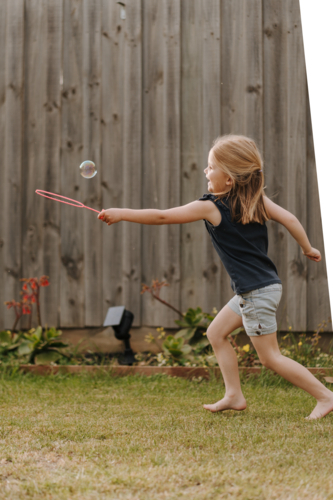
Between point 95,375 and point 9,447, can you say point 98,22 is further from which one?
point 9,447

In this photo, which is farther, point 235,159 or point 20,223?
point 20,223

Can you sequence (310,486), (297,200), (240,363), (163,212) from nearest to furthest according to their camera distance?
(310,486), (163,212), (240,363), (297,200)

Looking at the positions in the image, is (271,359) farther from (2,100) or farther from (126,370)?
(2,100)

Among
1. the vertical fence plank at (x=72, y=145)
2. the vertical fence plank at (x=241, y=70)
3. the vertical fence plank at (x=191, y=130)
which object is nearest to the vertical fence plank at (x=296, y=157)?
the vertical fence plank at (x=241, y=70)

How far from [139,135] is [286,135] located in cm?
114

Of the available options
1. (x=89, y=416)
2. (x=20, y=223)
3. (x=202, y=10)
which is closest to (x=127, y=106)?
(x=202, y=10)

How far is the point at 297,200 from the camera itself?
3578 millimetres

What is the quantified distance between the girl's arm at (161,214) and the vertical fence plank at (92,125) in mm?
1565

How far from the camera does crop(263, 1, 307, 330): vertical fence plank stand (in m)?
3.56

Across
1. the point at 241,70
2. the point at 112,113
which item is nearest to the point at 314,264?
the point at 241,70

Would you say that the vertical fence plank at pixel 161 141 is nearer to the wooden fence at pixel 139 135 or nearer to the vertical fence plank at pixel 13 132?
the wooden fence at pixel 139 135

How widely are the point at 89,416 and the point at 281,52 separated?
9.81ft

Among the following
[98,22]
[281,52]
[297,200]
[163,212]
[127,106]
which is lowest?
[163,212]

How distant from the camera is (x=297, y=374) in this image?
7.11ft
